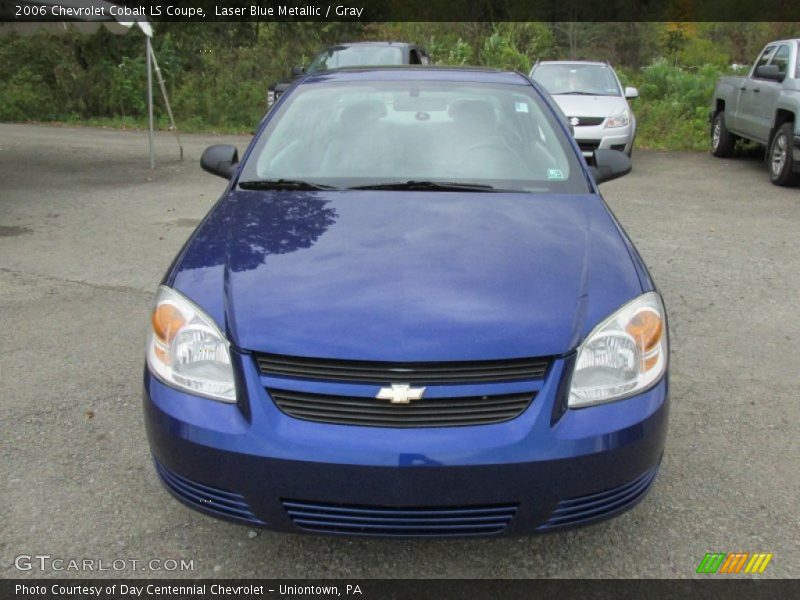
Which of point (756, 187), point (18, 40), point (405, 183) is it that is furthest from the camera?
point (18, 40)

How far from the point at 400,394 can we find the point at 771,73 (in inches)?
385

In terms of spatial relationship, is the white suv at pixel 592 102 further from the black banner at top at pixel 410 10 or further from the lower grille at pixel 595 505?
the lower grille at pixel 595 505

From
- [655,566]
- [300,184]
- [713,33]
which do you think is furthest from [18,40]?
[713,33]

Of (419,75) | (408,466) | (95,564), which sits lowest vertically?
(95,564)

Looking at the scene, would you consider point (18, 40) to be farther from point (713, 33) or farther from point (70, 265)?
point (713, 33)

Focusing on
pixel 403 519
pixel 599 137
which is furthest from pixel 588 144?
pixel 403 519

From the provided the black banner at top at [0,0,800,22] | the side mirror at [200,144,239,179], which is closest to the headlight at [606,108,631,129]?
the black banner at top at [0,0,800,22]

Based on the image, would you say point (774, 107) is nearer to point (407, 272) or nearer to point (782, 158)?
point (782, 158)

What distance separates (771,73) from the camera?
10.2m

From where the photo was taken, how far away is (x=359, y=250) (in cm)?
285

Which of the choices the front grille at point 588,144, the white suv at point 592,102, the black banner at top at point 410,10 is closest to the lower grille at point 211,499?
the white suv at point 592,102

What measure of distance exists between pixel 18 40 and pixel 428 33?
13.8 m

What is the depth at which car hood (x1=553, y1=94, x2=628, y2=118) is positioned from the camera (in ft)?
36.9

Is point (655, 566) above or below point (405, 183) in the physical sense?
below
